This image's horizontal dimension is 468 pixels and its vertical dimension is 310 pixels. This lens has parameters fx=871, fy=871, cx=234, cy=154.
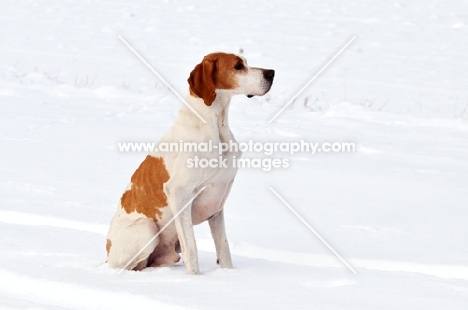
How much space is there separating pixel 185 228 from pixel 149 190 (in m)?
0.30

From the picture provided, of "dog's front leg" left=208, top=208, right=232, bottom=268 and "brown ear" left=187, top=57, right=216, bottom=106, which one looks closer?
"brown ear" left=187, top=57, right=216, bottom=106

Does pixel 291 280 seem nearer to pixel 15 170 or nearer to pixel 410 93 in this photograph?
pixel 15 170

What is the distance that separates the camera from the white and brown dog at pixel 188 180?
4.54 meters

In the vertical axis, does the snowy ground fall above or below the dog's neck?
below

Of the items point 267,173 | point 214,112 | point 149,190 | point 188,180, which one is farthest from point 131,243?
point 267,173

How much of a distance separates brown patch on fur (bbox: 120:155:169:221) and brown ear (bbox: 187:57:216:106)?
418 millimetres

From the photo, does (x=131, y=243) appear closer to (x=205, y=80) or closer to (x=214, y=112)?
(x=214, y=112)

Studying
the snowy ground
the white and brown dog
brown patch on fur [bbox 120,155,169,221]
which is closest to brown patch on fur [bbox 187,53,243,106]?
the white and brown dog

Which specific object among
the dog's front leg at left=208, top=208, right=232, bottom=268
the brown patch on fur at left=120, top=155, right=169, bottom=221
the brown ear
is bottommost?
the dog's front leg at left=208, top=208, right=232, bottom=268

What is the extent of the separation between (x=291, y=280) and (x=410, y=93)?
8.30 metres

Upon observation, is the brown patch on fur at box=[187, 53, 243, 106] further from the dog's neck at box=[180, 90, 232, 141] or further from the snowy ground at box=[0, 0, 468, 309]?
the snowy ground at box=[0, 0, 468, 309]

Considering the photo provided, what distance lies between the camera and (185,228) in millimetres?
4586

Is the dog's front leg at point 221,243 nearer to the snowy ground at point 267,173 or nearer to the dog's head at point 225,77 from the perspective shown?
the snowy ground at point 267,173

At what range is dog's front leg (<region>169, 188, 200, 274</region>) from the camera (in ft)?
14.9
